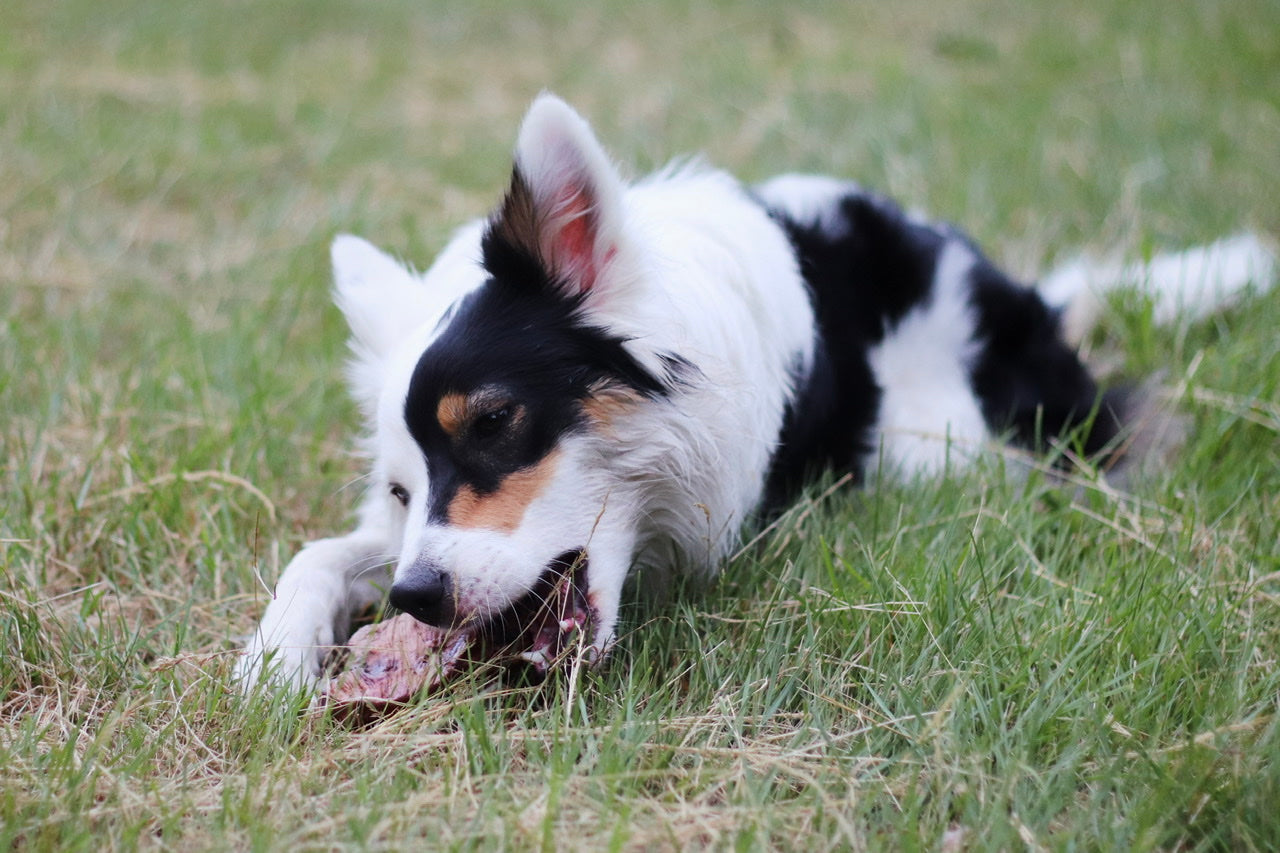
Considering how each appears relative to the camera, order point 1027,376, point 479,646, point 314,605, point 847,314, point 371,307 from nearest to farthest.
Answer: point 479,646
point 314,605
point 371,307
point 847,314
point 1027,376

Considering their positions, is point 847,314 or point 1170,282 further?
point 1170,282

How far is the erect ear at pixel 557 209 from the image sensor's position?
205cm

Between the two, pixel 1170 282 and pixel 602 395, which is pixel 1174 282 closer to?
pixel 1170 282

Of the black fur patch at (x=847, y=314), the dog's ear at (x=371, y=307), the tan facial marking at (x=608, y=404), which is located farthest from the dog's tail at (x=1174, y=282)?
the dog's ear at (x=371, y=307)

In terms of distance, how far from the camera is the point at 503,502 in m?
2.08

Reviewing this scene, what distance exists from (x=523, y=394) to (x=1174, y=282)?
2750 millimetres

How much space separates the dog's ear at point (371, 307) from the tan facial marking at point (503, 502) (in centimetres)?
53

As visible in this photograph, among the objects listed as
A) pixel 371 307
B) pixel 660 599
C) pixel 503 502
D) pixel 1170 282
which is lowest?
pixel 660 599

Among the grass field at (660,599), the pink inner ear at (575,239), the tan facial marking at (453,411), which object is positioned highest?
the pink inner ear at (575,239)

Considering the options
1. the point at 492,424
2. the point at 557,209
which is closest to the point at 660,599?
the point at 492,424

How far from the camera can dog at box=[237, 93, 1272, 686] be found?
2098mm

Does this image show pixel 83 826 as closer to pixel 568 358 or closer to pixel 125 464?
pixel 568 358

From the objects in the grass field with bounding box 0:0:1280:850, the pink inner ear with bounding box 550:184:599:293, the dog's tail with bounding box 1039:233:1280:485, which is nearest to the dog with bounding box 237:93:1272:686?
the pink inner ear with bounding box 550:184:599:293

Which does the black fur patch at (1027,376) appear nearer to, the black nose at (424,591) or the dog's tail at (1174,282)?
the dog's tail at (1174,282)
